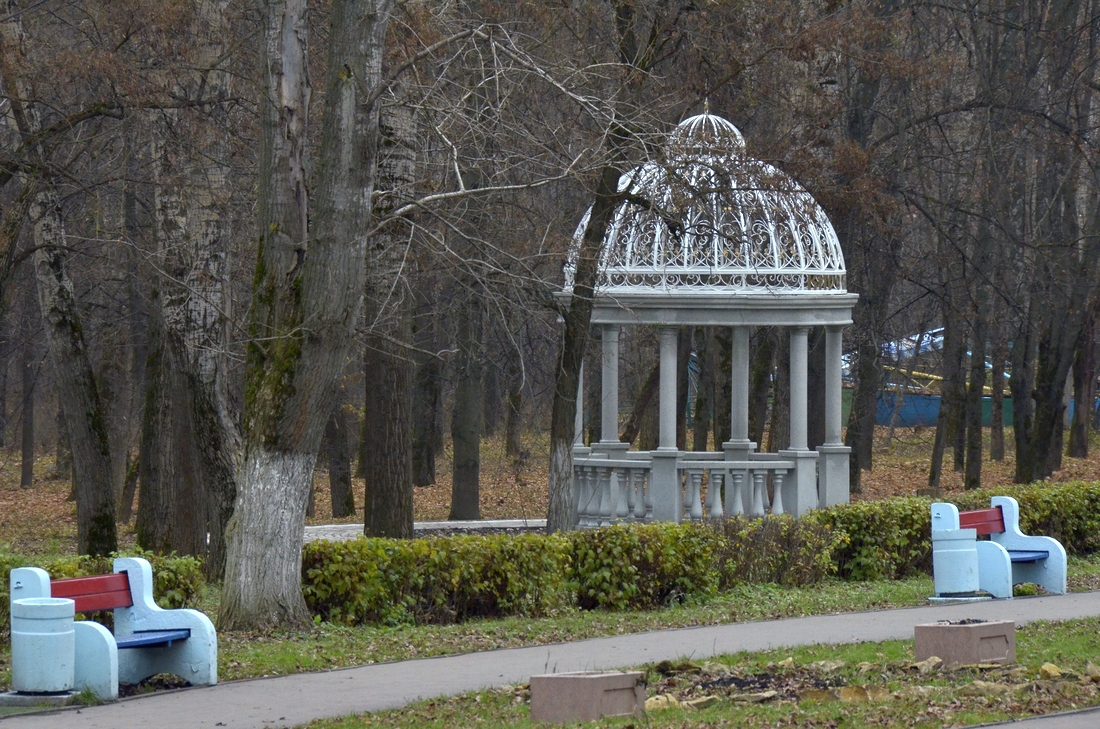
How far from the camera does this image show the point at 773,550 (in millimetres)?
13391

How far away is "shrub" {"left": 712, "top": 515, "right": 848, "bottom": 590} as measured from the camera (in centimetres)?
1306

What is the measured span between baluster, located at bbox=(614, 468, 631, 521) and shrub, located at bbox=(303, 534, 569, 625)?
436 centimetres

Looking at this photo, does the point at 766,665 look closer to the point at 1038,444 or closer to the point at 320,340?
the point at 320,340

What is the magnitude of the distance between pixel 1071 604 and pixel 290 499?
6.71 metres

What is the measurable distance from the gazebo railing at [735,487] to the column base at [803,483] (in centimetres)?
14

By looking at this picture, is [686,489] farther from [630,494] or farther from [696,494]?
[630,494]

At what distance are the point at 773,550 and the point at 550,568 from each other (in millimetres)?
2763

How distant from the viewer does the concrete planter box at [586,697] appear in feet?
21.9

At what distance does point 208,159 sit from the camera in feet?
45.6

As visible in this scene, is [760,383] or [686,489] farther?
[760,383]

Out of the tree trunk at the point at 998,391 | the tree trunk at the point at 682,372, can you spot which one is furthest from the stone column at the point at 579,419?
the tree trunk at the point at 998,391

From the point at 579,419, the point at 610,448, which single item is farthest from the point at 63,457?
the point at 579,419

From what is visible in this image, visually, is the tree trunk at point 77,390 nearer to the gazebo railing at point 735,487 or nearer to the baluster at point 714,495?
the gazebo railing at point 735,487

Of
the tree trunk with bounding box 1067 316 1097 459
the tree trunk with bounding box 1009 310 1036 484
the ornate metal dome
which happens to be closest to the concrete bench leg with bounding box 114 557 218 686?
the ornate metal dome
